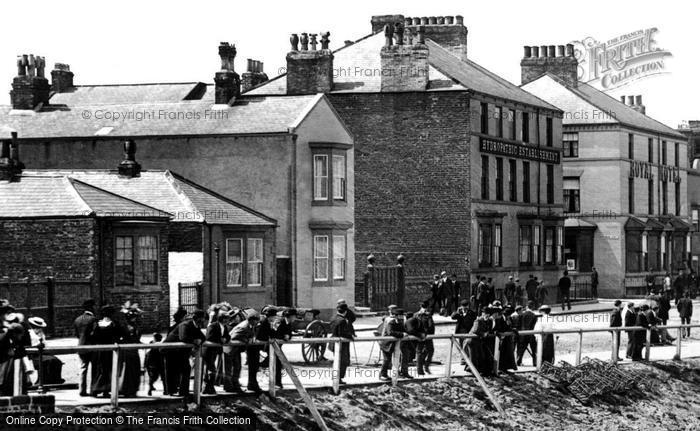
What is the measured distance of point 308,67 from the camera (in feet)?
183

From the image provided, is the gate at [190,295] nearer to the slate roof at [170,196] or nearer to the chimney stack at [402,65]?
the slate roof at [170,196]

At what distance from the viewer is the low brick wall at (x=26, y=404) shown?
20.3 metres

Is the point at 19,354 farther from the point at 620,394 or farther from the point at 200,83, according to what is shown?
the point at 200,83

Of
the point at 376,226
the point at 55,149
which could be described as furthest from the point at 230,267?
the point at 376,226

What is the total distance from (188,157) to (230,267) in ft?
20.5

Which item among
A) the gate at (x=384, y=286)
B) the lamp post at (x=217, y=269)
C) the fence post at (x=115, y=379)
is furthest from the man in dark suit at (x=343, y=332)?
the gate at (x=384, y=286)

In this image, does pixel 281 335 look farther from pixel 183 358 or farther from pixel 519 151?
pixel 519 151

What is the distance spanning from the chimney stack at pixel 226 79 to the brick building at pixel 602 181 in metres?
25.1

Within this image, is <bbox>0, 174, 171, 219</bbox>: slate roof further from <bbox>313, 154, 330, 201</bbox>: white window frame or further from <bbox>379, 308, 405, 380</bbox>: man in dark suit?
<bbox>379, 308, 405, 380</bbox>: man in dark suit

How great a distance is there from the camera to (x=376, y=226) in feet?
184

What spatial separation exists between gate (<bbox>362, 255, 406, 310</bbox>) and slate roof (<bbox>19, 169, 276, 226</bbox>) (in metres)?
6.07

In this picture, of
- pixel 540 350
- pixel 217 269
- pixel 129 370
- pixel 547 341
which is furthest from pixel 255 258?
pixel 129 370

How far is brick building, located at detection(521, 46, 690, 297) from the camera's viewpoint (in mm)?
71562

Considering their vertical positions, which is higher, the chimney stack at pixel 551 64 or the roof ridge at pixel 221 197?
the chimney stack at pixel 551 64
